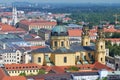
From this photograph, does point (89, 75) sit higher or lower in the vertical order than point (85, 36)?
lower

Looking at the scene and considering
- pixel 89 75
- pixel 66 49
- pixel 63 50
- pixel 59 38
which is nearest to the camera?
pixel 89 75

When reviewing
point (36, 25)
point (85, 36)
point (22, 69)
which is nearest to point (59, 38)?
point (85, 36)

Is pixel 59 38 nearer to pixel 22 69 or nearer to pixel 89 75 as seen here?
pixel 22 69

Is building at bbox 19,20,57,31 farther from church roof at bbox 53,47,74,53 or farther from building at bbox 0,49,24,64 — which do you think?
church roof at bbox 53,47,74,53

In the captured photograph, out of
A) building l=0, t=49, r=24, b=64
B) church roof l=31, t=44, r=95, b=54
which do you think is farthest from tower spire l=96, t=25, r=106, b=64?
building l=0, t=49, r=24, b=64

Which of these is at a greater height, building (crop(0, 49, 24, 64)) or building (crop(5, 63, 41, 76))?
building (crop(5, 63, 41, 76))

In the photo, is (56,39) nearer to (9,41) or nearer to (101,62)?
(101,62)

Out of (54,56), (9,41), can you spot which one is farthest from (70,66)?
(9,41)

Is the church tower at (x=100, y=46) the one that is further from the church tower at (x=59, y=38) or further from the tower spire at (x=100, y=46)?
the church tower at (x=59, y=38)
